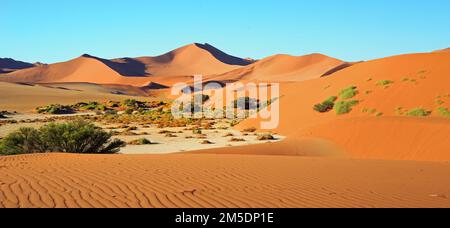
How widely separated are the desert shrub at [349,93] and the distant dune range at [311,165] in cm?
73

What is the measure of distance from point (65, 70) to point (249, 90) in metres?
120

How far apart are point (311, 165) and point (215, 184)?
4286 mm

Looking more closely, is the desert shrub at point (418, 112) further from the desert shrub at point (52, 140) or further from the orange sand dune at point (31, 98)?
the orange sand dune at point (31, 98)

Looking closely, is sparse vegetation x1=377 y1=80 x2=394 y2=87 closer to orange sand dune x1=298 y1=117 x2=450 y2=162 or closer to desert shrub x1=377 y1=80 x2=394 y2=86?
desert shrub x1=377 y1=80 x2=394 y2=86

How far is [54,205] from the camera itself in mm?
6578

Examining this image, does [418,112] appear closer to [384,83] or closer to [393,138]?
[384,83]

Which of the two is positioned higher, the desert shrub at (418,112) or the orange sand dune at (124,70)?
the orange sand dune at (124,70)

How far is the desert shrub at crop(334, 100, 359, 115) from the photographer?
31.1 metres

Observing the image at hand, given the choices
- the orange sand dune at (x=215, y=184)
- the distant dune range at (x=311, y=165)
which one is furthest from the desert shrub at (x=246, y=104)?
the orange sand dune at (x=215, y=184)


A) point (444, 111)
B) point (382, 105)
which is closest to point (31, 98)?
point (382, 105)

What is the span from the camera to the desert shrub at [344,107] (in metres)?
31.1

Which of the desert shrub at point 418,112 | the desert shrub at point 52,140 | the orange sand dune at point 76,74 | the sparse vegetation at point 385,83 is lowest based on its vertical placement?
the desert shrub at point 52,140
